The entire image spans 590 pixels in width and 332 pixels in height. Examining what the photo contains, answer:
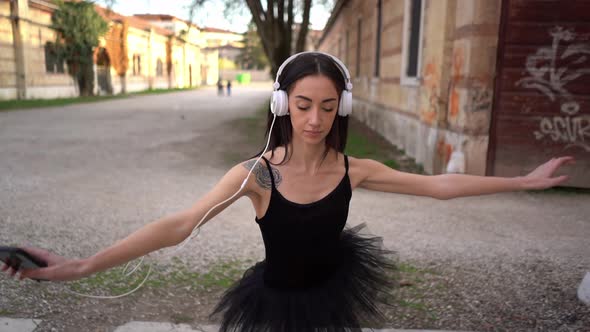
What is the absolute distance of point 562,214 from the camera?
561 centimetres

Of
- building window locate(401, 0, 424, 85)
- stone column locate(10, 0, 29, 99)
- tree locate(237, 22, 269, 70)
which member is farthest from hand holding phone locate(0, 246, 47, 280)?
tree locate(237, 22, 269, 70)

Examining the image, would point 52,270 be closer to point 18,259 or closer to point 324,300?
point 18,259

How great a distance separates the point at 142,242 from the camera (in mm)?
1668

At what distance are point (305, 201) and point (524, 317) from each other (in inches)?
82.2

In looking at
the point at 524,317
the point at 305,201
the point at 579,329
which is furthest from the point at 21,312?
the point at 579,329

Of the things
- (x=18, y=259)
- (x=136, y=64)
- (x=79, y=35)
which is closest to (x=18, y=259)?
(x=18, y=259)

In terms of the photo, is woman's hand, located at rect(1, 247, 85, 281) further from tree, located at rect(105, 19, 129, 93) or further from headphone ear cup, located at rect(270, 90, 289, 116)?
tree, located at rect(105, 19, 129, 93)

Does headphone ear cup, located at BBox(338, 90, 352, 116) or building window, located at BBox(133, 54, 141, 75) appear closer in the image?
headphone ear cup, located at BBox(338, 90, 352, 116)

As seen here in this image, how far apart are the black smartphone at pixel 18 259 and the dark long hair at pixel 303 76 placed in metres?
1.00

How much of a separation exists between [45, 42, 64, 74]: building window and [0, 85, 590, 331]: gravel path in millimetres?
21620

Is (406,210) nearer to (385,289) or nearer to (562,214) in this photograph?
(562,214)

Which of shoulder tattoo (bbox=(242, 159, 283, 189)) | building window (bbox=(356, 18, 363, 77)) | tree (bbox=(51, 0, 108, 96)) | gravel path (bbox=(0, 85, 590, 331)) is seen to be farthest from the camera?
tree (bbox=(51, 0, 108, 96))

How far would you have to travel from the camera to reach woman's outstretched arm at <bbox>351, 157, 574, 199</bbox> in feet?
6.59

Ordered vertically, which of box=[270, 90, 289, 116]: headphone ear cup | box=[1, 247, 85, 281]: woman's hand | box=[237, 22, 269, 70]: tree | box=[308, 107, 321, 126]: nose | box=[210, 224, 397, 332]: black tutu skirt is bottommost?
box=[210, 224, 397, 332]: black tutu skirt
